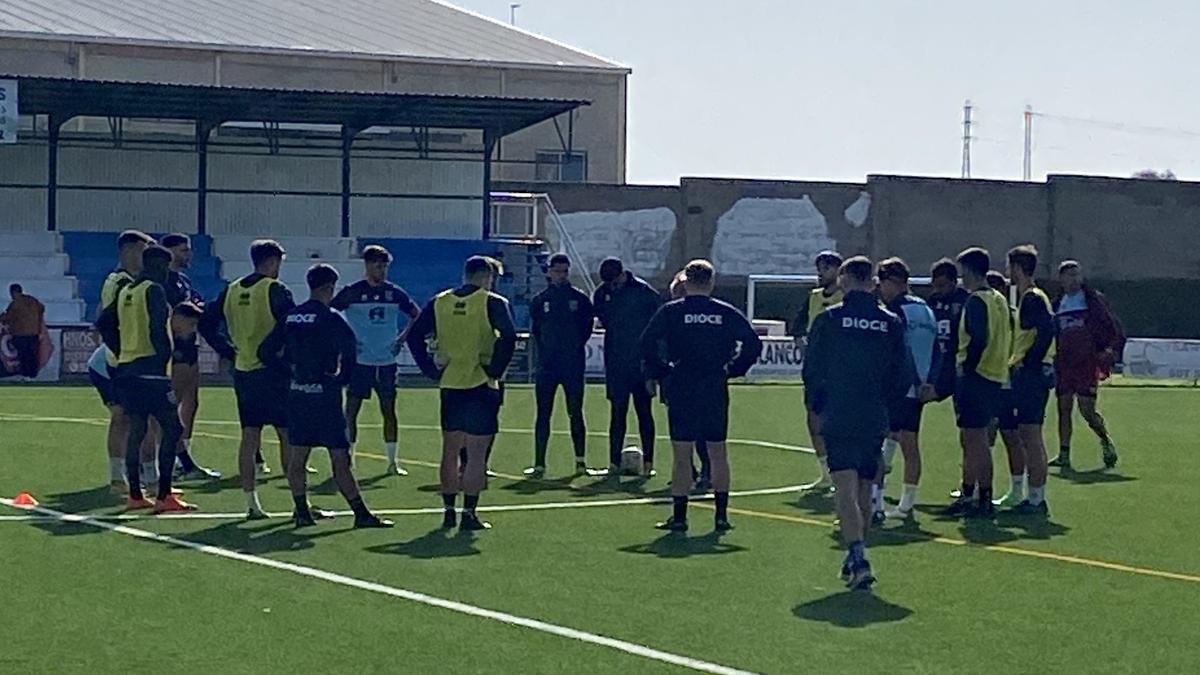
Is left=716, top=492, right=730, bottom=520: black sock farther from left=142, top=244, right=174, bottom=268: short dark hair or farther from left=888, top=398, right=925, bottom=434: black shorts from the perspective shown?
left=142, top=244, right=174, bottom=268: short dark hair

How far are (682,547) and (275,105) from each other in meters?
30.6

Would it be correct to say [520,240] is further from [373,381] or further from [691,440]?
[691,440]

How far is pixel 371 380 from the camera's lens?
58.2 ft

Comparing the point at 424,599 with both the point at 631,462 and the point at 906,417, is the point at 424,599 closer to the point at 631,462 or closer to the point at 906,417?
the point at 906,417

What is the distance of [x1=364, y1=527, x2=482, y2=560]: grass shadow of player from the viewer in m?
12.9

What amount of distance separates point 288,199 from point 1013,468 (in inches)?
1289

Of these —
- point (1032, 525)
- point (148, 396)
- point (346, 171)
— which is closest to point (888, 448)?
point (1032, 525)

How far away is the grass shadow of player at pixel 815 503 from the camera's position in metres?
15.9

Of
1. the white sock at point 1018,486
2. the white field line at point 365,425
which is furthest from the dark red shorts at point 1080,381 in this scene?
the white sock at point 1018,486

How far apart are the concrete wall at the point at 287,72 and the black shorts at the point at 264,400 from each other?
122 feet

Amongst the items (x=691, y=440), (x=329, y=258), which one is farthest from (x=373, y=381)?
(x=329, y=258)

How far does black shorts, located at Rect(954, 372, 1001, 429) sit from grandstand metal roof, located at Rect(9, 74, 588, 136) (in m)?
26.5

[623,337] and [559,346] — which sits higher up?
[623,337]

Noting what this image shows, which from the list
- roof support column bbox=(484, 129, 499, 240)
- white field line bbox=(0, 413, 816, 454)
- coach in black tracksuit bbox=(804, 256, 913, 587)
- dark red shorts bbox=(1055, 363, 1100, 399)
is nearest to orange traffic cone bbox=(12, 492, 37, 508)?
coach in black tracksuit bbox=(804, 256, 913, 587)
